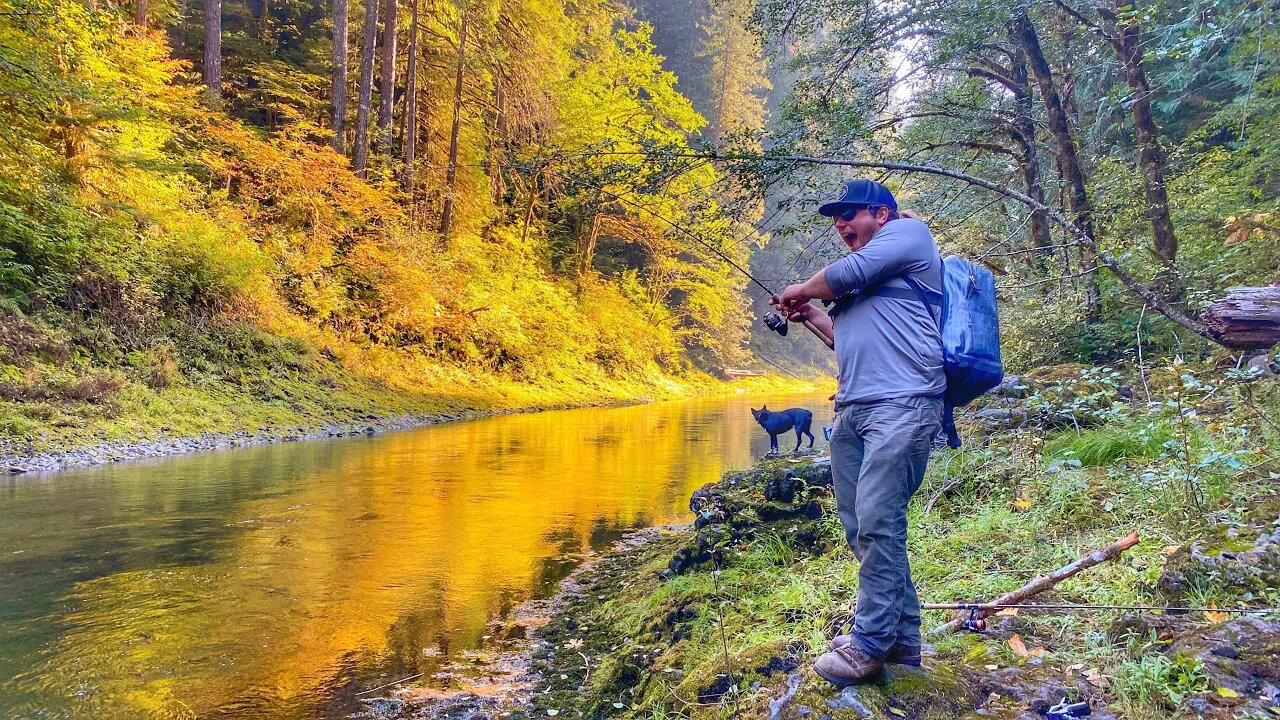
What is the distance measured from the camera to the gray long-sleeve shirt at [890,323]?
104 inches

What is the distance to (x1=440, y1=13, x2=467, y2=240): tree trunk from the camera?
68.9ft

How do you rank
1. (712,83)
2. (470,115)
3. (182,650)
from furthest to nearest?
(712,83)
(470,115)
(182,650)

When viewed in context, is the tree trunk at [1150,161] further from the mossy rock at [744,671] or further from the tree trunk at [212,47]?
the tree trunk at [212,47]

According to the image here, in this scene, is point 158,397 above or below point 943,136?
below

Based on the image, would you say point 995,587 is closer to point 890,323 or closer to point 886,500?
point 886,500

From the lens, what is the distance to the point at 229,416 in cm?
1230

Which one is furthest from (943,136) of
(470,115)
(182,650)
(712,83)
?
(712,83)


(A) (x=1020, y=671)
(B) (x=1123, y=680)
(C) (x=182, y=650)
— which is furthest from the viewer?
(C) (x=182, y=650)

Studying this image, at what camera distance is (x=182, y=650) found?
439 centimetres

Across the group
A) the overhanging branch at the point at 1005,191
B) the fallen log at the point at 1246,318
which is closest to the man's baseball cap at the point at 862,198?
the overhanging branch at the point at 1005,191

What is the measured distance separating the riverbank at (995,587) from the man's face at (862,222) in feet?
5.42

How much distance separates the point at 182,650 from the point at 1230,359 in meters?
8.19

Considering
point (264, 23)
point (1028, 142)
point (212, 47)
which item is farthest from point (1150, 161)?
point (264, 23)

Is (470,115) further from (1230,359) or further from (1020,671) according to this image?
(1020,671)
